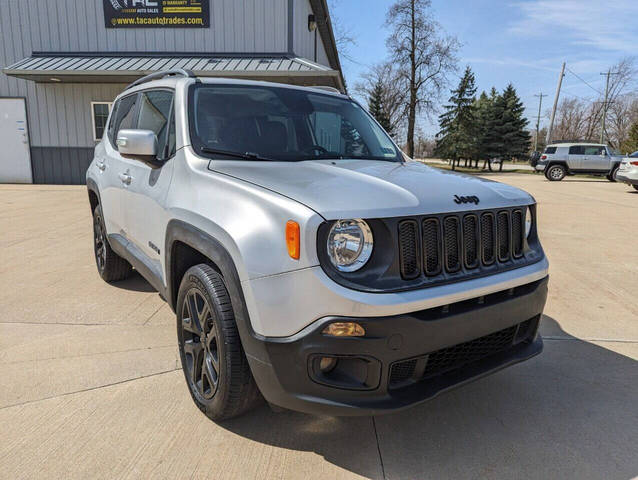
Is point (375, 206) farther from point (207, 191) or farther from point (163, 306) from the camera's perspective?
point (163, 306)

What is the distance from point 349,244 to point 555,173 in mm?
24614

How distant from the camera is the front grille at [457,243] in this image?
78.2 inches

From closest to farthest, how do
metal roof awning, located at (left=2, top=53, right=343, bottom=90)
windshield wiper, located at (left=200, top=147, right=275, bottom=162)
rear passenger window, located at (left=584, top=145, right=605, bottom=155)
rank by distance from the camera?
1. windshield wiper, located at (left=200, top=147, right=275, bottom=162)
2. metal roof awning, located at (left=2, top=53, right=343, bottom=90)
3. rear passenger window, located at (left=584, top=145, right=605, bottom=155)

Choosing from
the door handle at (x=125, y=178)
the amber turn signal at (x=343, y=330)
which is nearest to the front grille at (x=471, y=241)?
the amber turn signal at (x=343, y=330)

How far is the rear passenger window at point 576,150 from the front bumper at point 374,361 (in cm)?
2403

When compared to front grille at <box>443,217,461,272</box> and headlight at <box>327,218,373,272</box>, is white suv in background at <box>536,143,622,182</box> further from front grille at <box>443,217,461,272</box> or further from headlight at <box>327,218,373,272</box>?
headlight at <box>327,218,373,272</box>

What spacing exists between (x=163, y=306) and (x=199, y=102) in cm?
198

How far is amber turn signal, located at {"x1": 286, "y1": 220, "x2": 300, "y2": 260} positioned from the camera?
1840 mm

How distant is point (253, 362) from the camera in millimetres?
2002

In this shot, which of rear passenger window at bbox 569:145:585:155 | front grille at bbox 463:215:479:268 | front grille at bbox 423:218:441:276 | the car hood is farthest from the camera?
rear passenger window at bbox 569:145:585:155

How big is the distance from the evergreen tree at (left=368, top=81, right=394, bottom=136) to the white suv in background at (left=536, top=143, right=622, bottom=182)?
18388 mm

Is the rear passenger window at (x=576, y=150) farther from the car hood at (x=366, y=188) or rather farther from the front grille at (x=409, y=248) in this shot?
the front grille at (x=409, y=248)

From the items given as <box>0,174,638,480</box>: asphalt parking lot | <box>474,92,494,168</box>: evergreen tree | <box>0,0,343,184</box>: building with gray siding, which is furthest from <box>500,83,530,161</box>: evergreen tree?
<box>0,174,638,480</box>: asphalt parking lot

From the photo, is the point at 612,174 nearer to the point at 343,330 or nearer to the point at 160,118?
the point at 160,118
